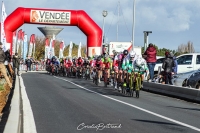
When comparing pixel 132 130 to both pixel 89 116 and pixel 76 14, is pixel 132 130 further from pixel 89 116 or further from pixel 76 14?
pixel 76 14

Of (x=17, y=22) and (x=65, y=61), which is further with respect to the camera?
(x=65, y=61)

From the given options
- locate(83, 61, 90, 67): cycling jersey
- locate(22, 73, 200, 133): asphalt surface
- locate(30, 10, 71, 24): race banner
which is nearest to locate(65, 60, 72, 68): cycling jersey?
locate(30, 10, 71, 24): race banner

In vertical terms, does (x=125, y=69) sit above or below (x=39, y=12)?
below

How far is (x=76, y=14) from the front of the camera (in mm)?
41406

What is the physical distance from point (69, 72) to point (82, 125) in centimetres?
3266

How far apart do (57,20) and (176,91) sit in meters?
22.5

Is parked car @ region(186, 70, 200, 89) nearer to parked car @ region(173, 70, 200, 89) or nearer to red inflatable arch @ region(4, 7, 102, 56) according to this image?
parked car @ region(173, 70, 200, 89)

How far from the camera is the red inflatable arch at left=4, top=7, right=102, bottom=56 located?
40438 millimetres

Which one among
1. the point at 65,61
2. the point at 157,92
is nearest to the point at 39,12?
the point at 65,61

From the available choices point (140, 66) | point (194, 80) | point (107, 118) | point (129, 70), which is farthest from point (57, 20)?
point (107, 118)

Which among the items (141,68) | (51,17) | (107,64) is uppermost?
(51,17)

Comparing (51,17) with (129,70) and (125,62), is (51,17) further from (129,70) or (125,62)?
(129,70)

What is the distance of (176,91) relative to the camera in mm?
21047

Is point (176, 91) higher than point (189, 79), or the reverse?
point (189, 79)
